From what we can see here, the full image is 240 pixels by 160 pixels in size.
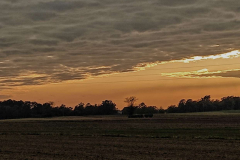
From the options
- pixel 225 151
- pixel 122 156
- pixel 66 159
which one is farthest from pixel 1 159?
pixel 225 151

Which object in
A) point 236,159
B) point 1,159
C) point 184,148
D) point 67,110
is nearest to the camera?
point 236,159

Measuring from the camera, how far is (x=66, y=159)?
2216cm

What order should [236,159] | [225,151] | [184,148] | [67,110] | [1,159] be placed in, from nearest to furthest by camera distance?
[236,159]
[1,159]
[225,151]
[184,148]
[67,110]

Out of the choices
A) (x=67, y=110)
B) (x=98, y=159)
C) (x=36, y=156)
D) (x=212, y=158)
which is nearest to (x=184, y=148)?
(x=212, y=158)

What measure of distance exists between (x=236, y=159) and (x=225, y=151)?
3.73 meters

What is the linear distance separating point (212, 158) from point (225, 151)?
3736 mm

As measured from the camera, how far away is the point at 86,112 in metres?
198

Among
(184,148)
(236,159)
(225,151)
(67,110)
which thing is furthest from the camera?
(67,110)

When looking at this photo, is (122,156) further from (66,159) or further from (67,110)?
(67,110)

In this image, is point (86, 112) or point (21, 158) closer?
point (21, 158)

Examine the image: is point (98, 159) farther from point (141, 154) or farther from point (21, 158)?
point (21, 158)

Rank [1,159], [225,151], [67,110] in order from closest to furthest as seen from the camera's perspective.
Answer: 1. [1,159]
2. [225,151]
3. [67,110]

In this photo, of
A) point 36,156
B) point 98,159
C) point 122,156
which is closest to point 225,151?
point 122,156

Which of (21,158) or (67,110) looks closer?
(21,158)
